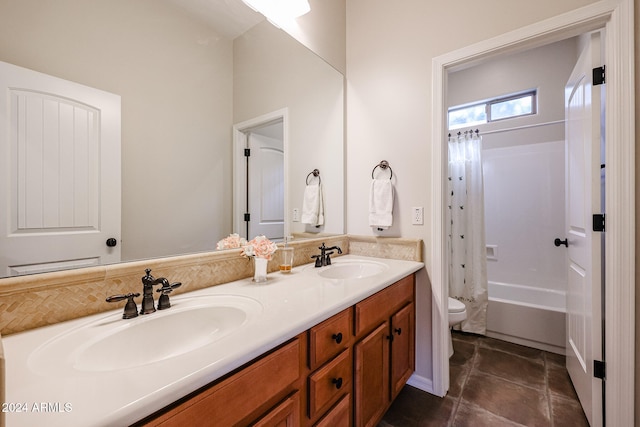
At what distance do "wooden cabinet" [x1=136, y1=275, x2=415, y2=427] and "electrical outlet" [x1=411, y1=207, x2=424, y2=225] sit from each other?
362 mm

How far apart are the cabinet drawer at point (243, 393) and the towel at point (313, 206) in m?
1.08

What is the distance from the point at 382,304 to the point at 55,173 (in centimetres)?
134

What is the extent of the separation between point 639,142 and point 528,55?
217cm

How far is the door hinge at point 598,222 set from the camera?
1.31 m

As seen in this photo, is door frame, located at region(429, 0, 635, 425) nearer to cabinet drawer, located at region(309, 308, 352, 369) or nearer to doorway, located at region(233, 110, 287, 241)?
cabinet drawer, located at region(309, 308, 352, 369)

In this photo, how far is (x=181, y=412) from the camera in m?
0.55

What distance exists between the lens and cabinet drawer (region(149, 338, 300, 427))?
563 mm

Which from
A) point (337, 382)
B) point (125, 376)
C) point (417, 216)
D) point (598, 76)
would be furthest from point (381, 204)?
point (125, 376)

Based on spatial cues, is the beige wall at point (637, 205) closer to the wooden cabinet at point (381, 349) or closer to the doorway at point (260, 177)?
the wooden cabinet at point (381, 349)

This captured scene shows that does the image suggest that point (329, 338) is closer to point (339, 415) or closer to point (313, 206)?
point (339, 415)

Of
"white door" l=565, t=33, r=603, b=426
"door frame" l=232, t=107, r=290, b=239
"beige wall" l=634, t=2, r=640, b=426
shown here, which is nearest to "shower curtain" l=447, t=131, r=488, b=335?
"white door" l=565, t=33, r=603, b=426

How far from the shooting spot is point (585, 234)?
1.43 m

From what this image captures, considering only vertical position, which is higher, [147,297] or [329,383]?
[147,297]

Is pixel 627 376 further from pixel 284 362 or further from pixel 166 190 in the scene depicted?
pixel 166 190
